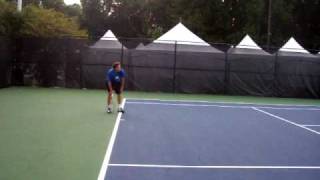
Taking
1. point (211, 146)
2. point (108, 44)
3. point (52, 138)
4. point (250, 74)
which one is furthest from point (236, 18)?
point (52, 138)

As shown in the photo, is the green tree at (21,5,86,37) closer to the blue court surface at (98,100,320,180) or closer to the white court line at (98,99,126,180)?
the blue court surface at (98,100,320,180)

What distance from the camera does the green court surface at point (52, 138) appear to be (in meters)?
6.17

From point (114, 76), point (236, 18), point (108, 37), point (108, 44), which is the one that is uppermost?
point (236, 18)

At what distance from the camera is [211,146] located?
8.44 m

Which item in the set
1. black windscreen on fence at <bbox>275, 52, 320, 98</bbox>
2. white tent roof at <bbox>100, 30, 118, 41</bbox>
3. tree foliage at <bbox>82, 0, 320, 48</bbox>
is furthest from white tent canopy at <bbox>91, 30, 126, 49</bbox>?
tree foliage at <bbox>82, 0, 320, 48</bbox>

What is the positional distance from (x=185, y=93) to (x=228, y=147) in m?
12.8

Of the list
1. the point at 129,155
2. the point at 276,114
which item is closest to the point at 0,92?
the point at 276,114

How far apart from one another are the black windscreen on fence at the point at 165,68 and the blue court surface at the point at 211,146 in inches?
267

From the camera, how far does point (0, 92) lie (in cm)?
1717

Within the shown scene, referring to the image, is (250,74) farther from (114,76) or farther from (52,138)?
(52,138)

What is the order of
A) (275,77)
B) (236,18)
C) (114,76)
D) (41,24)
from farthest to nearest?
(236,18)
(41,24)
(275,77)
(114,76)

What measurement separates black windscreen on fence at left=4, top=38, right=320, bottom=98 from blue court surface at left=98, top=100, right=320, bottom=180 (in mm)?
6771

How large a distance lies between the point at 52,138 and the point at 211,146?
2912mm

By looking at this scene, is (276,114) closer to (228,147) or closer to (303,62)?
(228,147)
